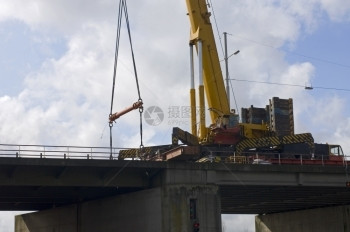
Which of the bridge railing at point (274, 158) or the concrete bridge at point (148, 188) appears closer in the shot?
the concrete bridge at point (148, 188)

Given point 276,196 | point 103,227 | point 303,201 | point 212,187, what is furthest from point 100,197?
point 303,201

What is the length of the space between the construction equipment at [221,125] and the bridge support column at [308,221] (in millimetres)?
8390

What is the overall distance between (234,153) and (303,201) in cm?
1385

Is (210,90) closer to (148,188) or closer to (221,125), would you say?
(221,125)

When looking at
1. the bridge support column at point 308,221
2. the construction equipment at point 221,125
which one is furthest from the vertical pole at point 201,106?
the bridge support column at point 308,221

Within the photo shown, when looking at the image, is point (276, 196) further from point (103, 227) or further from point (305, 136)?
point (103, 227)

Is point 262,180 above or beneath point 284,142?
beneath

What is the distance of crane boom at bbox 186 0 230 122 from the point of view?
57969 mm

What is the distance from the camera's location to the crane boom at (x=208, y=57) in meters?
58.0

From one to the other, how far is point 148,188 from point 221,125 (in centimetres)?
1174

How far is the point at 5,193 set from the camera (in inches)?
2061

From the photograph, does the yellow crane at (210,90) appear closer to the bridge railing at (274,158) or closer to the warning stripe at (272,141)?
the warning stripe at (272,141)

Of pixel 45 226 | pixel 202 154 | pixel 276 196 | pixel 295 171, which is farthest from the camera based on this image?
pixel 45 226

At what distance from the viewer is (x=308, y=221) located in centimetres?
6812
